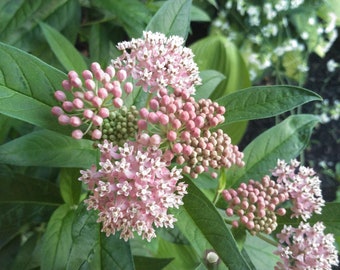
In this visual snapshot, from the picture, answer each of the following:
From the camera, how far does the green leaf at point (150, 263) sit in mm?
1176

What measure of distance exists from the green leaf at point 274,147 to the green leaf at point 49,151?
379mm

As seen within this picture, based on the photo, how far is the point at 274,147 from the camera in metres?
1.24

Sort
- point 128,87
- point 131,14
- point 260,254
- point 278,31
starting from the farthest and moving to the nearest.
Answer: point 278,31 → point 131,14 → point 260,254 → point 128,87

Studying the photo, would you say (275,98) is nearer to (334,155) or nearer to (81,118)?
(81,118)

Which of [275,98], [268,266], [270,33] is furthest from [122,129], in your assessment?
[270,33]

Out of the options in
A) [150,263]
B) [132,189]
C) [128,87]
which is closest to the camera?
[132,189]

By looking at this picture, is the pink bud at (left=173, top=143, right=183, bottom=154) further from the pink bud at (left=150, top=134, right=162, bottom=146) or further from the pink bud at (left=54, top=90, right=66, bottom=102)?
the pink bud at (left=54, top=90, right=66, bottom=102)

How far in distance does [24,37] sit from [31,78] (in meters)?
0.70

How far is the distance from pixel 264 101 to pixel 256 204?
0.25 meters

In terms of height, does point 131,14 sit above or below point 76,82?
above

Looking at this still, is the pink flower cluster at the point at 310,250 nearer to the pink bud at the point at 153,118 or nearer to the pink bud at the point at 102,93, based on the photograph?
the pink bud at the point at 153,118

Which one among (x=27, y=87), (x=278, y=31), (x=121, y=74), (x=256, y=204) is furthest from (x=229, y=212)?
(x=278, y=31)

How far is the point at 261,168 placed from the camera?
3.99 ft

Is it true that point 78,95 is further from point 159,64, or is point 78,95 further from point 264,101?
point 264,101
